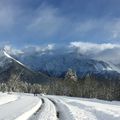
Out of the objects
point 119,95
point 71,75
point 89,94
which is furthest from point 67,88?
point 119,95

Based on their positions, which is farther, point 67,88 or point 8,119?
point 67,88

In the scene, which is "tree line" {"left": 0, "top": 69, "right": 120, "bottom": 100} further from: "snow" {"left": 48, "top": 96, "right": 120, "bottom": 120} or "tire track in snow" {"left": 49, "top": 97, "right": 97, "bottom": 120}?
"tire track in snow" {"left": 49, "top": 97, "right": 97, "bottom": 120}

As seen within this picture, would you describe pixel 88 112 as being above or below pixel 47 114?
above

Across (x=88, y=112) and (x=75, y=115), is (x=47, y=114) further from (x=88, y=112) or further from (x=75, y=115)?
(x=88, y=112)

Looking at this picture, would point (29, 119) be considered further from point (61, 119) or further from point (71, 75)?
point (71, 75)

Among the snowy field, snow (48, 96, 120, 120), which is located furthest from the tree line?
the snowy field

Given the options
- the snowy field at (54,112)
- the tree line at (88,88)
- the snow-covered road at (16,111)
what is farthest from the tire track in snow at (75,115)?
the tree line at (88,88)

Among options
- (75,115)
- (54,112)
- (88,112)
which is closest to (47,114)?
(75,115)

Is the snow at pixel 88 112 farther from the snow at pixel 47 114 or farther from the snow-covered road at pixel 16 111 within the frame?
the snow-covered road at pixel 16 111

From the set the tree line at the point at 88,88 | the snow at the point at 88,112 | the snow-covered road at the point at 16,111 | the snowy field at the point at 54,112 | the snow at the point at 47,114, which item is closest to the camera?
the snow-covered road at the point at 16,111

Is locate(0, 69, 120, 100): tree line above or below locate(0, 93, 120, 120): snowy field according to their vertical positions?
above

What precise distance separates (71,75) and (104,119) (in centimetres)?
12143

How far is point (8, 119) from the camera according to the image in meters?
19.3

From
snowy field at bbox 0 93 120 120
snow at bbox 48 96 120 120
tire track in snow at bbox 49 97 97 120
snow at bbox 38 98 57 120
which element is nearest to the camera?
snow at bbox 38 98 57 120
